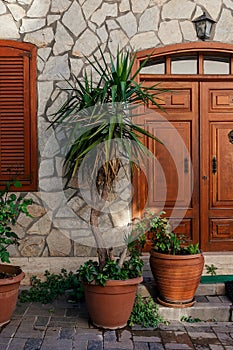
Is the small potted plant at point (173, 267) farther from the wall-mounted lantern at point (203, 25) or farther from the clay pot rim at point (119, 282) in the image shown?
the wall-mounted lantern at point (203, 25)

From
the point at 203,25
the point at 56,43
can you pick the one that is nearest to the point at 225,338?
the point at 203,25

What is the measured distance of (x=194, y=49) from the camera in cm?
437

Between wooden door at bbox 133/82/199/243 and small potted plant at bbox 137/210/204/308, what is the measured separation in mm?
761

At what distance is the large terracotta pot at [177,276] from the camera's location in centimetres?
354

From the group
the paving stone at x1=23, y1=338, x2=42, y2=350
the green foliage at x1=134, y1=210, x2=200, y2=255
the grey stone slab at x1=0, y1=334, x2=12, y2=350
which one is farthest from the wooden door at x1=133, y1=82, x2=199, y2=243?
the grey stone slab at x1=0, y1=334, x2=12, y2=350

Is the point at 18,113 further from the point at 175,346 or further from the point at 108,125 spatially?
the point at 175,346

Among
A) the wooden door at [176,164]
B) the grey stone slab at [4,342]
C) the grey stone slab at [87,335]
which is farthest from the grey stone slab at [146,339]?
the wooden door at [176,164]

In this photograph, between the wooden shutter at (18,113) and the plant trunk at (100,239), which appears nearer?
the plant trunk at (100,239)

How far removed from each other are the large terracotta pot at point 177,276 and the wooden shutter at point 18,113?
1.53 metres

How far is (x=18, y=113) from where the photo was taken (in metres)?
4.31

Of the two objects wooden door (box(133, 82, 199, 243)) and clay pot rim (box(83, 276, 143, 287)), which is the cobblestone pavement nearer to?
clay pot rim (box(83, 276, 143, 287))

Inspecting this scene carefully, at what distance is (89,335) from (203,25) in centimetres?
311

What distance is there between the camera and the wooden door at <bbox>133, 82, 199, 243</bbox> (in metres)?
4.50

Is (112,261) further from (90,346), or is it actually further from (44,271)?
(44,271)
